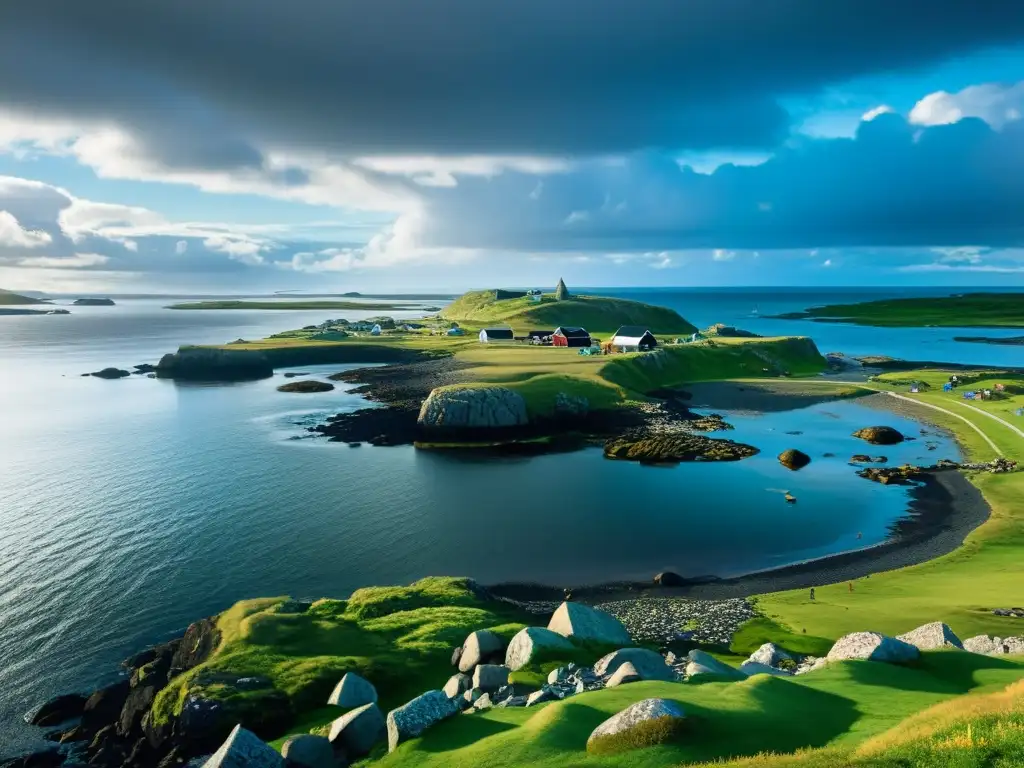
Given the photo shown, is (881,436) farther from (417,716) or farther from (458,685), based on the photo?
(417,716)

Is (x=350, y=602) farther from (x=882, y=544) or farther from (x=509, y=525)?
(x=882, y=544)

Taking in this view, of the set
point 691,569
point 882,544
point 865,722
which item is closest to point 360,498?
point 691,569

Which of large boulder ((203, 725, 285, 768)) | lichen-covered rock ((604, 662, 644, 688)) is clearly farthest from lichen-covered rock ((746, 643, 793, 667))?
large boulder ((203, 725, 285, 768))

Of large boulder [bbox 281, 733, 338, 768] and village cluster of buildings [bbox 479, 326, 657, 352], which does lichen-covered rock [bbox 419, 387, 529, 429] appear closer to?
village cluster of buildings [bbox 479, 326, 657, 352]

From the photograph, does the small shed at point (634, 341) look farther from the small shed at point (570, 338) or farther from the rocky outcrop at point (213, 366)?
the rocky outcrop at point (213, 366)

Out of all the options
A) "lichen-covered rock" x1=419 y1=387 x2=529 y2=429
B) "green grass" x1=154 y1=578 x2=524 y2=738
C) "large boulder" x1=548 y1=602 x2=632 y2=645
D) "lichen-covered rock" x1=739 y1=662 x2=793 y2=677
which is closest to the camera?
"lichen-covered rock" x1=739 y1=662 x2=793 y2=677

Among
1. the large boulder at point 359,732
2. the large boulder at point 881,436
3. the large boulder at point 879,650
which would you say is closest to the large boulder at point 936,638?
the large boulder at point 879,650
